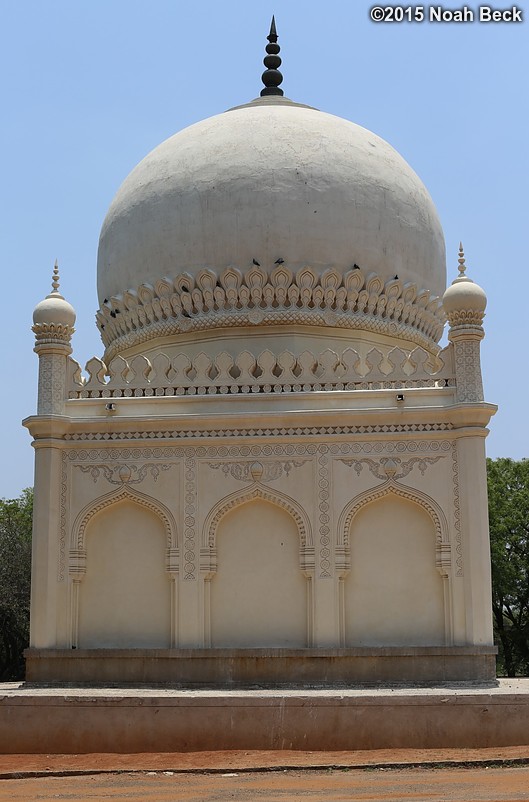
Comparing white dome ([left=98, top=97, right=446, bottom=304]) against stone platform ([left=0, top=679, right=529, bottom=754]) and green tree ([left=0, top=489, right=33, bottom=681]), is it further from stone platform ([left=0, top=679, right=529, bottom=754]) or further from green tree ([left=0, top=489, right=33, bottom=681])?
green tree ([left=0, top=489, right=33, bottom=681])

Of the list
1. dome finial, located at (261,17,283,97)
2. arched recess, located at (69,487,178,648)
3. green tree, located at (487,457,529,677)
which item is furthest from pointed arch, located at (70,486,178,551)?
green tree, located at (487,457,529,677)

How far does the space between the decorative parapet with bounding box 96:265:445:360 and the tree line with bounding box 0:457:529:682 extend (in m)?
11.6

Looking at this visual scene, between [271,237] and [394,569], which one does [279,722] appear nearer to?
[394,569]

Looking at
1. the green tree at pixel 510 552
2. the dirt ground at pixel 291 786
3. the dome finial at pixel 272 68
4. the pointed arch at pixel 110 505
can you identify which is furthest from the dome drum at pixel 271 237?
the green tree at pixel 510 552

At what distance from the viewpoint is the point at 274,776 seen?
30.6 feet

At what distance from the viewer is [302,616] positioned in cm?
1232

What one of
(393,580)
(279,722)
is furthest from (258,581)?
(279,722)

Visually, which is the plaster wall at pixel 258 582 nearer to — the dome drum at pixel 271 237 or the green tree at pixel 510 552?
the dome drum at pixel 271 237

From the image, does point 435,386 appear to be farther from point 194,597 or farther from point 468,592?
point 194,597

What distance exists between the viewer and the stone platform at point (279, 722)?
1050 centimetres

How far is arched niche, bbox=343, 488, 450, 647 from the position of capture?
1215cm

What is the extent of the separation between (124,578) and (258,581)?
4.79ft

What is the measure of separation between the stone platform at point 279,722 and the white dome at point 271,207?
5541 millimetres

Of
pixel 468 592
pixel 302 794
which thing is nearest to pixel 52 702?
pixel 302 794
